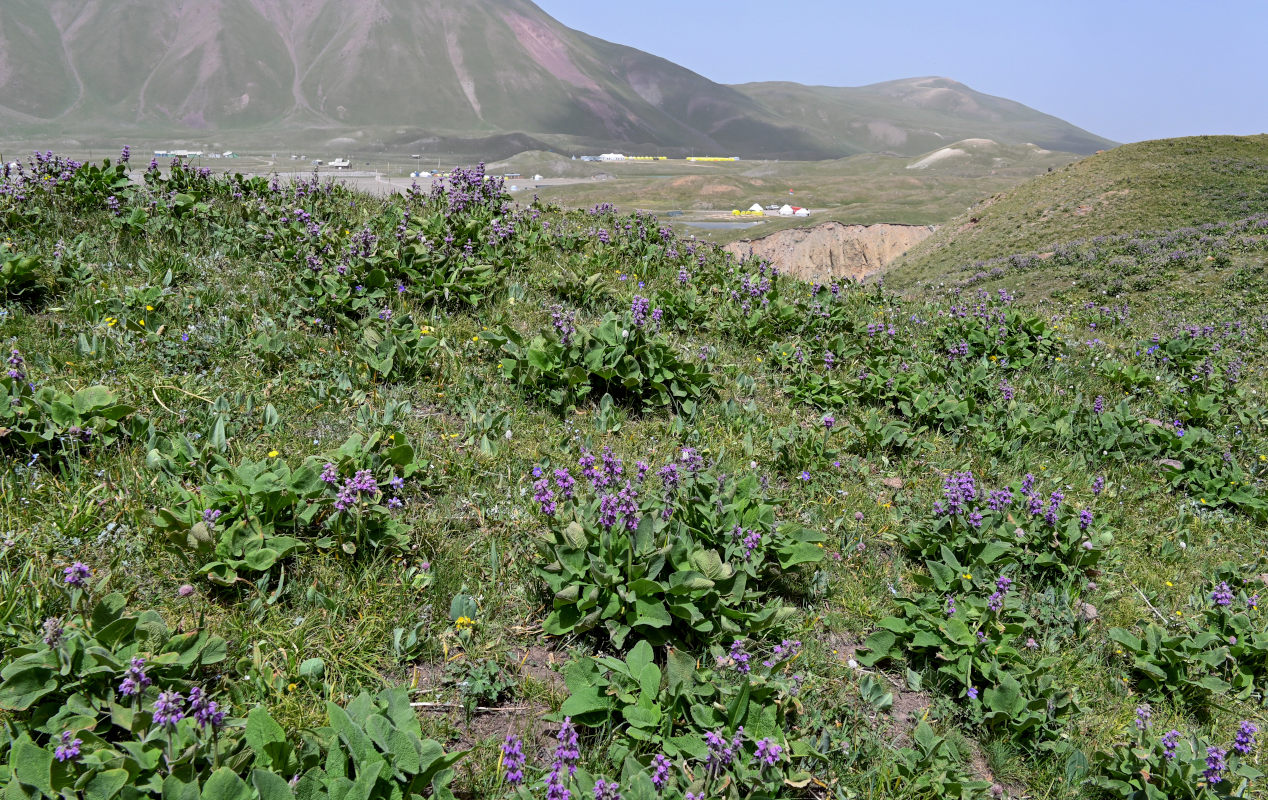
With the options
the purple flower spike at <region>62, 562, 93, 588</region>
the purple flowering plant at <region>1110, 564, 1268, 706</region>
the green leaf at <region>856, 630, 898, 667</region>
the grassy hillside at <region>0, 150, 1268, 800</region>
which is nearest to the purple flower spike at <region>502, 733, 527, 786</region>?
the grassy hillside at <region>0, 150, 1268, 800</region>

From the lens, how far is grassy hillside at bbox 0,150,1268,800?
3.07 m

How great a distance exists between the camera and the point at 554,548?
3.96 meters

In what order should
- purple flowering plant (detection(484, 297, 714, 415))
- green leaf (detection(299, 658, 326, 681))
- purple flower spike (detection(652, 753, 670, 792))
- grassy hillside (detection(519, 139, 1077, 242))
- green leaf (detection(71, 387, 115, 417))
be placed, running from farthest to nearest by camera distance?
grassy hillside (detection(519, 139, 1077, 242)) < purple flowering plant (detection(484, 297, 714, 415)) < green leaf (detection(71, 387, 115, 417)) < green leaf (detection(299, 658, 326, 681)) < purple flower spike (detection(652, 753, 670, 792))

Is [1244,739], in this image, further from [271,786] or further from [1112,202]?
[1112,202]

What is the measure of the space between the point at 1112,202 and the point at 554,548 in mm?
49815

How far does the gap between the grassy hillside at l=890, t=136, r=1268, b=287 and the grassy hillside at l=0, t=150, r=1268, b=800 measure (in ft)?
109

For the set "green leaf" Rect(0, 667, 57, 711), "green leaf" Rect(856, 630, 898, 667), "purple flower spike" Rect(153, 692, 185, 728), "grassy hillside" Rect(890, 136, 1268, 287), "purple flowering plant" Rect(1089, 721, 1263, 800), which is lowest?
Result: "purple flowering plant" Rect(1089, 721, 1263, 800)

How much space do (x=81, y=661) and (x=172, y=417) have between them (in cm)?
258

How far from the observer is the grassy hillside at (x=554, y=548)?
3.07 meters

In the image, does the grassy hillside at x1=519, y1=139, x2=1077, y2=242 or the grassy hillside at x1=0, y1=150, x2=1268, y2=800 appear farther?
the grassy hillside at x1=519, y1=139, x2=1077, y2=242

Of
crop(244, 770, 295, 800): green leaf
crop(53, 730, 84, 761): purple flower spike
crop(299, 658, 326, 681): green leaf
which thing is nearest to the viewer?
crop(53, 730, 84, 761): purple flower spike

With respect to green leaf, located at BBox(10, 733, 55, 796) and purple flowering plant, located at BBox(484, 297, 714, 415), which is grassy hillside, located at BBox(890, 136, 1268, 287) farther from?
green leaf, located at BBox(10, 733, 55, 796)

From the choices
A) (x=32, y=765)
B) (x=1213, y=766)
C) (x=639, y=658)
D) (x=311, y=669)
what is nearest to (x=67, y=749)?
(x=32, y=765)

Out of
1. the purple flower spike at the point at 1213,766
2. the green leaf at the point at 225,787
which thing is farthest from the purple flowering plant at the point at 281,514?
the purple flower spike at the point at 1213,766
